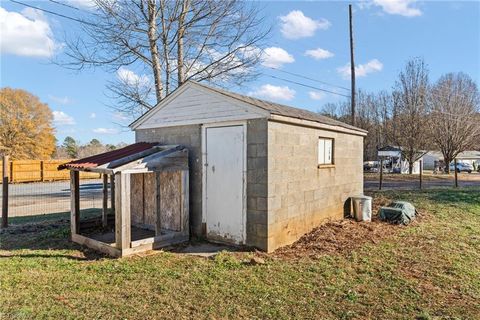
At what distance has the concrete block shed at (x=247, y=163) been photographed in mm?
5793

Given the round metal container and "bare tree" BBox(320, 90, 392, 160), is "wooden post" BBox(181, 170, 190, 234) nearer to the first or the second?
the round metal container

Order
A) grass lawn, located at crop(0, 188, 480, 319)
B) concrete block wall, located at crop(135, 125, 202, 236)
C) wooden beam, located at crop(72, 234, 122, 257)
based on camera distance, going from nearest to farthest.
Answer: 1. grass lawn, located at crop(0, 188, 480, 319)
2. wooden beam, located at crop(72, 234, 122, 257)
3. concrete block wall, located at crop(135, 125, 202, 236)

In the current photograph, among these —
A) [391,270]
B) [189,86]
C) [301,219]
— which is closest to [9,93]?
[189,86]

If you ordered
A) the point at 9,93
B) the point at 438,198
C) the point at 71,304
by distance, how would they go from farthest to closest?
the point at 9,93, the point at 438,198, the point at 71,304

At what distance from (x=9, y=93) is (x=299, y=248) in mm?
39308

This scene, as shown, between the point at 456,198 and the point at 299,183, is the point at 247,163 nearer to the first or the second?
the point at 299,183

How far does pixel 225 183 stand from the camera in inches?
247

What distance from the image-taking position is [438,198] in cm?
1138

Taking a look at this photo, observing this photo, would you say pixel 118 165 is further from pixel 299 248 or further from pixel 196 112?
pixel 299 248

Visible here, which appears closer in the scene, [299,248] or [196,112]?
[299,248]

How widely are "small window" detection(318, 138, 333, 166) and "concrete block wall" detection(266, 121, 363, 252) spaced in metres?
0.15

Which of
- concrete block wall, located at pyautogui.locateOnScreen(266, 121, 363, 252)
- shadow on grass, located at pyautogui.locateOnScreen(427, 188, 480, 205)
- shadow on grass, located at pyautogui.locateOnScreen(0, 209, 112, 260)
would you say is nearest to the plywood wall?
shadow on grass, located at pyautogui.locateOnScreen(0, 209, 112, 260)

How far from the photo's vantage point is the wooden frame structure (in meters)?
5.48

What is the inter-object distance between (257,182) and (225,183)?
76 centimetres
